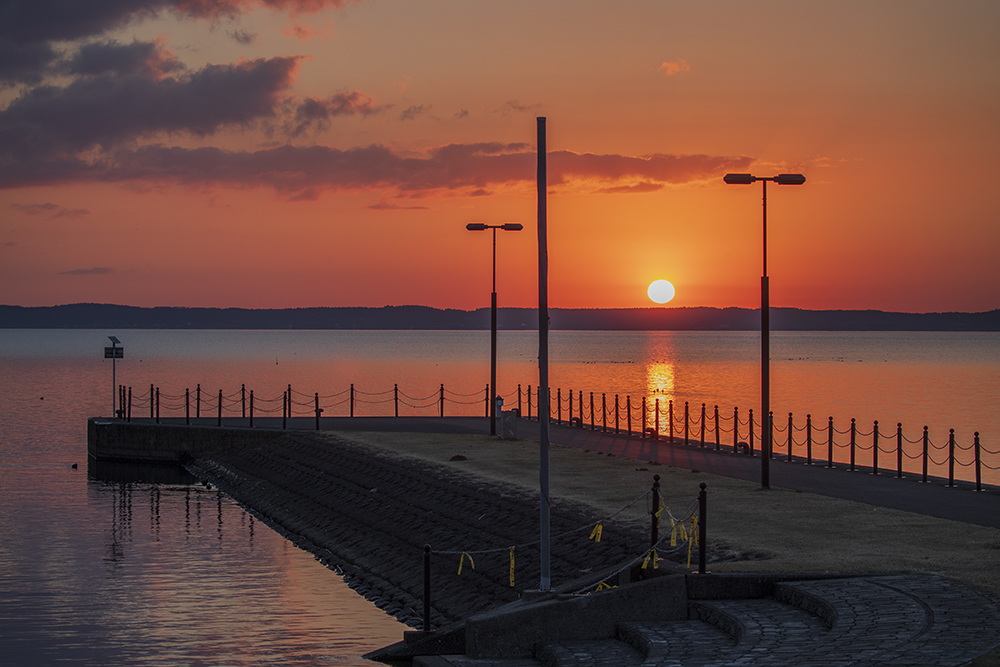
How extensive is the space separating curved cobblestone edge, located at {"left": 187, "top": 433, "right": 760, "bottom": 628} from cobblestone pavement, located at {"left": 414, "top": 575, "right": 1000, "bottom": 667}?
284 cm

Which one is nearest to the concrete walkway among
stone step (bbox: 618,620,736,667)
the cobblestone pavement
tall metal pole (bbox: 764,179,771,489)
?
tall metal pole (bbox: 764,179,771,489)

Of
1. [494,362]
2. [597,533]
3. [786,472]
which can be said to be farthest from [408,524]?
[494,362]

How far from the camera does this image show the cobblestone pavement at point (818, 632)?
1020 centimetres

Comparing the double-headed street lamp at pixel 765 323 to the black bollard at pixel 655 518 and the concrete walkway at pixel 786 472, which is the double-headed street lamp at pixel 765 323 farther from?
the black bollard at pixel 655 518

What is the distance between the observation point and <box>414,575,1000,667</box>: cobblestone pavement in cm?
1020

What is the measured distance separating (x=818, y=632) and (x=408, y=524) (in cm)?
1467

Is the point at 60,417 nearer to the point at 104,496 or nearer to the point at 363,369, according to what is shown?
the point at 104,496

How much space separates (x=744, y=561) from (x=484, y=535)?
7.78 m

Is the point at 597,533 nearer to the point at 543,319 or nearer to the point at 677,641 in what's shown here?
the point at 543,319

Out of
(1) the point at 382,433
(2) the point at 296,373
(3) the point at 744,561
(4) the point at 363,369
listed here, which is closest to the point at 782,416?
(1) the point at 382,433

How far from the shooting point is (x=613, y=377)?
133875 millimetres

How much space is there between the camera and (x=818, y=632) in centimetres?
1138

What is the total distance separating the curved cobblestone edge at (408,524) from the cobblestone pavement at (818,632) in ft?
9.30

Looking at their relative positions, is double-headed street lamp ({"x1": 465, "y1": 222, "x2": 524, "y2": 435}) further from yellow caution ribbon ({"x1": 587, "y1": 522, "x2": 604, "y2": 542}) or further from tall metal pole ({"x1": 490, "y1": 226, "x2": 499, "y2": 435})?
yellow caution ribbon ({"x1": 587, "y1": 522, "x2": 604, "y2": 542})
